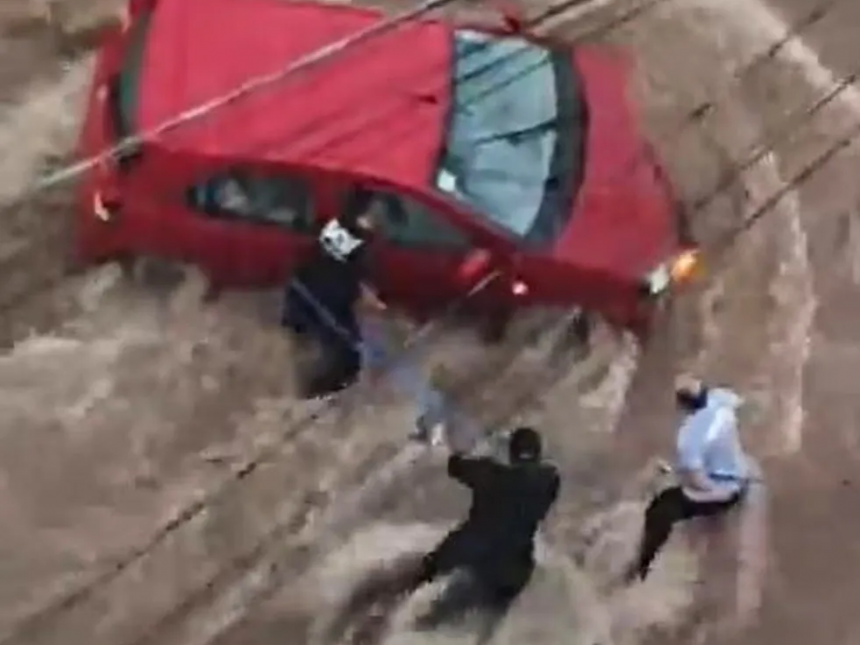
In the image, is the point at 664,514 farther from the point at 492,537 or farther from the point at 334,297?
the point at 334,297

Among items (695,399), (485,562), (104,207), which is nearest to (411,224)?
(104,207)

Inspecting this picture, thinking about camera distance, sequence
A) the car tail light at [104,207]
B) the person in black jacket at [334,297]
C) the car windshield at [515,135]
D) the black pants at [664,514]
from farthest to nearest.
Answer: the car windshield at [515,135] → the car tail light at [104,207] → the person in black jacket at [334,297] → the black pants at [664,514]

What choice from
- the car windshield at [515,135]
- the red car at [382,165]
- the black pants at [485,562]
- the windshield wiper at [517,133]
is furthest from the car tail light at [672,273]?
the black pants at [485,562]

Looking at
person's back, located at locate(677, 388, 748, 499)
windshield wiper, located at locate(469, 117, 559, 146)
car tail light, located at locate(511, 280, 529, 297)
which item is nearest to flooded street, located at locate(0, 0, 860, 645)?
car tail light, located at locate(511, 280, 529, 297)

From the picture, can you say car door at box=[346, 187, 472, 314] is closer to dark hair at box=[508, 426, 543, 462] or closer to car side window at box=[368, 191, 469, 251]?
car side window at box=[368, 191, 469, 251]

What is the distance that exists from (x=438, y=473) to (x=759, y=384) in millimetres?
1721

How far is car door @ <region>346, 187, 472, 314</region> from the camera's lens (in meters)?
8.52

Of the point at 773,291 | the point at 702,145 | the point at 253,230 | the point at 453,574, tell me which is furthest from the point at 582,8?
the point at 453,574

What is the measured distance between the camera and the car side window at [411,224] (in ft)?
27.9

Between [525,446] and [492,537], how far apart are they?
15.7 inches

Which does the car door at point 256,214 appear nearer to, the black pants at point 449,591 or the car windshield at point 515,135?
the car windshield at point 515,135

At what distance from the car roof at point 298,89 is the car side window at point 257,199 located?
0.12m

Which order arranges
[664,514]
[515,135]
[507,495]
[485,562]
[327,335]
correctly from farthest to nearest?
[515,135] → [327,335] → [664,514] → [485,562] → [507,495]

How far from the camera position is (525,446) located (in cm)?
789
